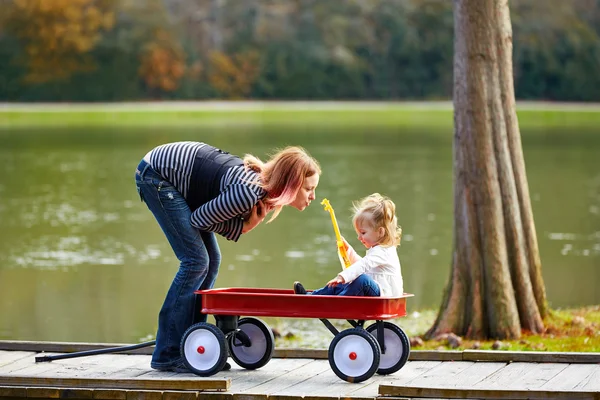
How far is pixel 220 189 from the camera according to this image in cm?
584

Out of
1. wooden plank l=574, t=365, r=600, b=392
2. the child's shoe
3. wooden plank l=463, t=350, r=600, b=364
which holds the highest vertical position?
the child's shoe

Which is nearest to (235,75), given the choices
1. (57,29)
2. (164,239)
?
(57,29)

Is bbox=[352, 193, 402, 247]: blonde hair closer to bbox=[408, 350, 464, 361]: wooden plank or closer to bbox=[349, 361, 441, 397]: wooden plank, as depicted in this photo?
bbox=[349, 361, 441, 397]: wooden plank

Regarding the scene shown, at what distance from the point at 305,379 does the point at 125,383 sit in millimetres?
874

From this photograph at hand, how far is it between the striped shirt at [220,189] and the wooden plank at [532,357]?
1.41 meters

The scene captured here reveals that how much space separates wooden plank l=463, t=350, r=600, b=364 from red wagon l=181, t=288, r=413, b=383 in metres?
0.52

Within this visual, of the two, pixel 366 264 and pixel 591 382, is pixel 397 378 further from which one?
pixel 591 382

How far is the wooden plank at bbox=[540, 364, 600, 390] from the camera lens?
5628 mm

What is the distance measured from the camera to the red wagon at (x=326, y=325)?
5.66 metres

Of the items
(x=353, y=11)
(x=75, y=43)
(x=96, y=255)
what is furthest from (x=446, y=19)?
(x=96, y=255)

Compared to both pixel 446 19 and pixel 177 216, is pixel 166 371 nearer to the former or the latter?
pixel 177 216

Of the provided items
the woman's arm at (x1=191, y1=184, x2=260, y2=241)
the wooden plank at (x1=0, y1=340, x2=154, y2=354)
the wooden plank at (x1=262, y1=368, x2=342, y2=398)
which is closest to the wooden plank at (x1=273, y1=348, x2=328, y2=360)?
the wooden plank at (x1=262, y1=368, x2=342, y2=398)

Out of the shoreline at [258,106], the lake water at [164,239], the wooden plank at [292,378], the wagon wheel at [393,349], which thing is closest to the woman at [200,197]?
the wooden plank at [292,378]

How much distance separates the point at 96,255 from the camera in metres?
14.3
